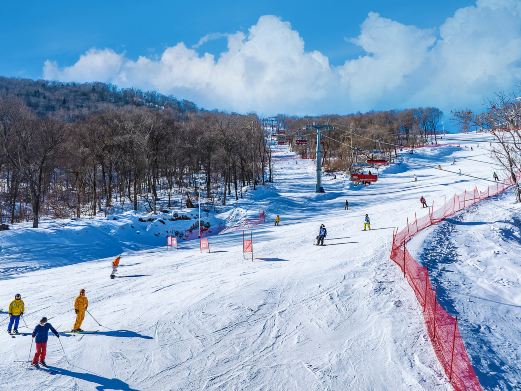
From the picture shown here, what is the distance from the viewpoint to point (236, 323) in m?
16.2

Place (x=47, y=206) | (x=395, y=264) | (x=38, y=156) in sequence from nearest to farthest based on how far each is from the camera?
(x=395, y=264), (x=38, y=156), (x=47, y=206)

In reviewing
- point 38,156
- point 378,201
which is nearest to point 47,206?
point 38,156

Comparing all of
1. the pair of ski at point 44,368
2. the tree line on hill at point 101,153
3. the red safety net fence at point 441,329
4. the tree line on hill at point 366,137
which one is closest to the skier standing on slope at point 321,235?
the red safety net fence at point 441,329

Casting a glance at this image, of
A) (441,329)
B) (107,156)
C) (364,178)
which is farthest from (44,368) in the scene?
(364,178)

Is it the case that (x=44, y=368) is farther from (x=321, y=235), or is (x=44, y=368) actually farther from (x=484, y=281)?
(x=321, y=235)

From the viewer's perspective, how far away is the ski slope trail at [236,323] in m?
12.5

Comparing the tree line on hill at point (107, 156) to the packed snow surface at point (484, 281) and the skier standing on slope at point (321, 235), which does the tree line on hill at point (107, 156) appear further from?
the skier standing on slope at point (321, 235)

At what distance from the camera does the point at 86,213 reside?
55188 mm

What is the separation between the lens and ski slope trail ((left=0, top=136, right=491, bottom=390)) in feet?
40.9

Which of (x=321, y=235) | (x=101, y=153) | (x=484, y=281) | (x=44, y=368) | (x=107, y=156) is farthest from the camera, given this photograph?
(x=107, y=156)

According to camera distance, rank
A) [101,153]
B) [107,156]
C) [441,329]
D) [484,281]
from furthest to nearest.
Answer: [107,156]
[101,153]
[484,281]
[441,329]

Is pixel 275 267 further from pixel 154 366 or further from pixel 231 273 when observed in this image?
pixel 154 366

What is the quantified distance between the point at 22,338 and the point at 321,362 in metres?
10.4

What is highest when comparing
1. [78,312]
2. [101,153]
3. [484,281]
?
[101,153]
